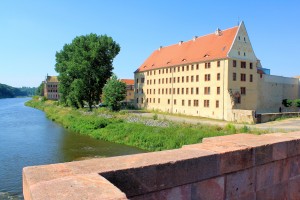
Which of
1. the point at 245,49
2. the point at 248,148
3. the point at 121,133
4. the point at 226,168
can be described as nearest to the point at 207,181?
the point at 226,168

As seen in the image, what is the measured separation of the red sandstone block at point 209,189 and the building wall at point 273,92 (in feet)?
129

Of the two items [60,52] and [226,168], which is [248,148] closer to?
[226,168]

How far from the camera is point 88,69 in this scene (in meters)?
48.4

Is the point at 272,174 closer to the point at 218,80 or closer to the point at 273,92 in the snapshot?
the point at 218,80

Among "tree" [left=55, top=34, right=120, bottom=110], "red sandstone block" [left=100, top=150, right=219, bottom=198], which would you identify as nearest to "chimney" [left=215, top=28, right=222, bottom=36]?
"tree" [left=55, top=34, right=120, bottom=110]

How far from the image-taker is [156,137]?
24609 mm

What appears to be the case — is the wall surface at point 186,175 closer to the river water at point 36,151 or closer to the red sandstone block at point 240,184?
the red sandstone block at point 240,184

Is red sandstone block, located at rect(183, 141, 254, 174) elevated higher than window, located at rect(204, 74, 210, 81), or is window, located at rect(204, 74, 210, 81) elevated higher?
window, located at rect(204, 74, 210, 81)

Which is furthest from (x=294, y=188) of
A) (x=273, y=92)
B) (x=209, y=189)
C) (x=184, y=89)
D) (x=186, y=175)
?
(x=273, y=92)

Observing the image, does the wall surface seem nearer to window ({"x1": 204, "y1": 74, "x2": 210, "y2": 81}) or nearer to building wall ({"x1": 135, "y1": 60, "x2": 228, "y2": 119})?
building wall ({"x1": 135, "y1": 60, "x2": 228, "y2": 119})

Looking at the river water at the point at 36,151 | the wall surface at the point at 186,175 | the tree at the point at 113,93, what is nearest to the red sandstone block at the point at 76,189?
the wall surface at the point at 186,175

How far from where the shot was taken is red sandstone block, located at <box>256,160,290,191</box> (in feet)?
13.4

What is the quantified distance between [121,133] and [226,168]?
81.7ft

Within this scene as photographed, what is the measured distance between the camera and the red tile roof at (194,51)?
38647 mm
